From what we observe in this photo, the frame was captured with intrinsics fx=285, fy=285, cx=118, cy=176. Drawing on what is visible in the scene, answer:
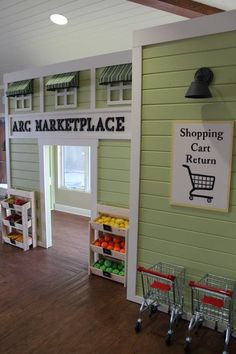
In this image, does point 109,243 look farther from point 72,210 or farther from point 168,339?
point 72,210

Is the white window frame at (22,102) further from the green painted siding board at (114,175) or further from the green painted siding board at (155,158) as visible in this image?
the green painted siding board at (155,158)

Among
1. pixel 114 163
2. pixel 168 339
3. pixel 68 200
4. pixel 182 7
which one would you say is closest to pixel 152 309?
pixel 168 339

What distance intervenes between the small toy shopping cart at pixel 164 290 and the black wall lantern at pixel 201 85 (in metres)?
1.55

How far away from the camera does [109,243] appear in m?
3.52

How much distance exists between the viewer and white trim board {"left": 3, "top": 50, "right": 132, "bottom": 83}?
3.28 meters

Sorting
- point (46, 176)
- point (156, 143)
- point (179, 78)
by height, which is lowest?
point (46, 176)

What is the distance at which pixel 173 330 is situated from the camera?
2.61 m

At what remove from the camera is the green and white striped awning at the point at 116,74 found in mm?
3153

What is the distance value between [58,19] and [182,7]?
1858 millimetres

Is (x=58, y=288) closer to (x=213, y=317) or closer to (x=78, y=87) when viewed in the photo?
(x=213, y=317)

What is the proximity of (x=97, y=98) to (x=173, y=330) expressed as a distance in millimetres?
2678

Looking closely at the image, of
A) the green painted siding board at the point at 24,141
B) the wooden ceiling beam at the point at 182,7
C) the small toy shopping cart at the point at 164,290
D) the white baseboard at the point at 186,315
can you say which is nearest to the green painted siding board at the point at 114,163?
the small toy shopping cart at the point at 164,290

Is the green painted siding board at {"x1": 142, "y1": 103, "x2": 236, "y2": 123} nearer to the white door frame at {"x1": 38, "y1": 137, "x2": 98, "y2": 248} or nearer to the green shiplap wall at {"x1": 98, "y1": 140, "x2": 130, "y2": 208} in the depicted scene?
the green shiplap wall at {"x1": 98, "y1": 140, "x2": 130, "y2": 208}

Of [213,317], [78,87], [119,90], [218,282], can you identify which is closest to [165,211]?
[218,282]
